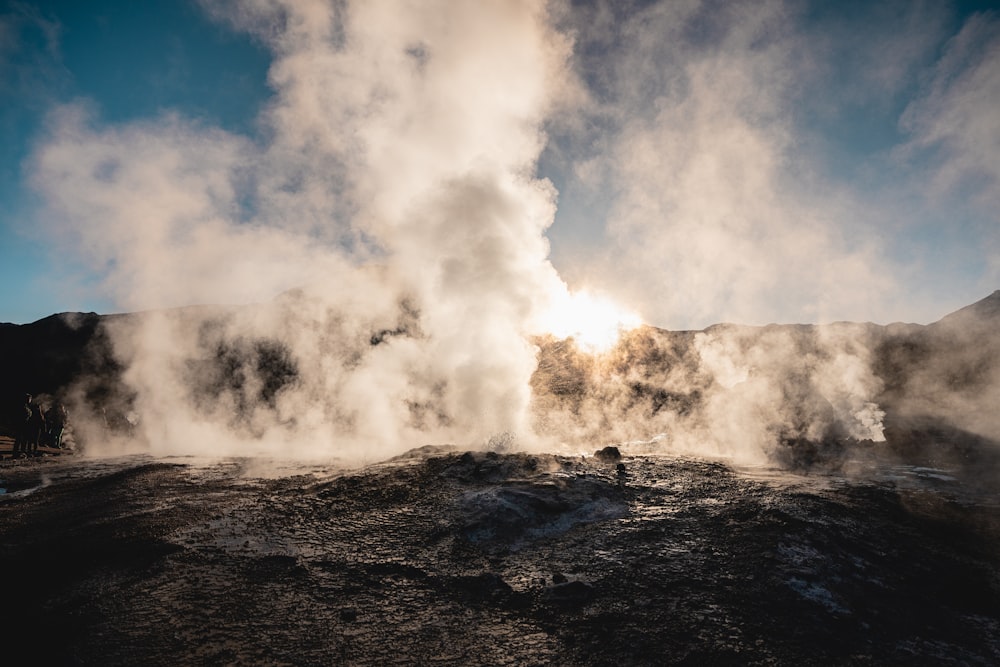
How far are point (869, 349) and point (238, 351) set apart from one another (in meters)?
37.5

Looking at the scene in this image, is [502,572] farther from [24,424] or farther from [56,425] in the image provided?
[56,425]

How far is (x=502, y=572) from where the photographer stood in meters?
4.70

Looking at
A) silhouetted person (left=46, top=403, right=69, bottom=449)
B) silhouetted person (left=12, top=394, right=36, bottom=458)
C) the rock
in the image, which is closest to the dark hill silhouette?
the rock

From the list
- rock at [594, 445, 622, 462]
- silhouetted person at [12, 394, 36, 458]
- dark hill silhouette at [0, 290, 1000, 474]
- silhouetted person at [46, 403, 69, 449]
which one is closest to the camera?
rock at [594, 445, 622, 462]

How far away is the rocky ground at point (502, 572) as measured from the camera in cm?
349

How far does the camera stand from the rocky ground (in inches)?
138

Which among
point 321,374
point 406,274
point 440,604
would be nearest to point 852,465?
point 440,604

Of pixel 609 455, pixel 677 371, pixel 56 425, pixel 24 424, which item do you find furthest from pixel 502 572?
pixel 677 371

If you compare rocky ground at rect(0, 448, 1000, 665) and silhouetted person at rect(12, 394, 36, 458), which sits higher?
silhouetted person at rect(12, 394, 36, 458)

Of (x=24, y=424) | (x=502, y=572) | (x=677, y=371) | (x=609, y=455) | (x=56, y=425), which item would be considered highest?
(x=677, y=371)

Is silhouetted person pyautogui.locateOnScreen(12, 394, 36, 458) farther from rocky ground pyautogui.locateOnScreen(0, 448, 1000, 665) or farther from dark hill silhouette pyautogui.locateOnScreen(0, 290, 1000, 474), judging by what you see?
rocky ground pyautogui.locateOnScreen(0, 448, 1000, 665)

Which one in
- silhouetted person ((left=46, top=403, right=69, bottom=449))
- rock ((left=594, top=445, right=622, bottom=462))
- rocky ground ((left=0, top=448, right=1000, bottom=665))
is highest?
silhouetted person ((left=46, top=403, right=69, bottom=449))

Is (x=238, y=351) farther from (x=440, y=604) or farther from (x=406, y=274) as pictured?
(x=440, y=604)

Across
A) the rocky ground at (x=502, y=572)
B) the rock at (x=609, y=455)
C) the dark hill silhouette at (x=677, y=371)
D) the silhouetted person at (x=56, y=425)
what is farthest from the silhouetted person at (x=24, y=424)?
the rock at (x=609, y=455)
